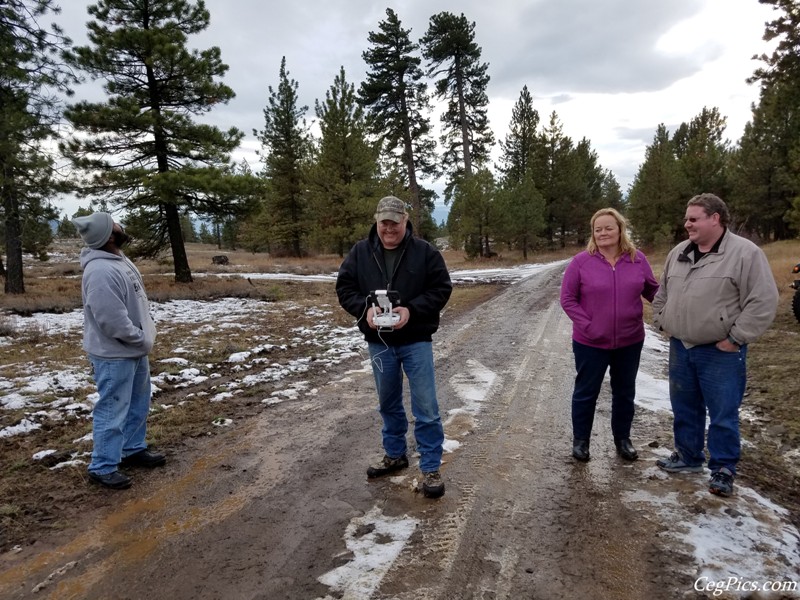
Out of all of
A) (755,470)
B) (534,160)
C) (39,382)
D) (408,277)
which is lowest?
(755,470)

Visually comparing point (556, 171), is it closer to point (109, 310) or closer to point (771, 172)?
point (771, 172)

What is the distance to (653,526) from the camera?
2844 mm

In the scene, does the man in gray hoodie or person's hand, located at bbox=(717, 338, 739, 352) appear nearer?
person's hand, located at bbox=(717, 338, 739, 352)

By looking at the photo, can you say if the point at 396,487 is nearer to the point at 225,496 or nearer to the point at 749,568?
the point at 225,496

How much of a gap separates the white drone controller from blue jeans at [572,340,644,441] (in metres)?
1.53

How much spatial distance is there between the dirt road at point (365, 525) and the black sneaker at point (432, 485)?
6 cm

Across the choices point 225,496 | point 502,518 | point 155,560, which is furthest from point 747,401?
point 155,560

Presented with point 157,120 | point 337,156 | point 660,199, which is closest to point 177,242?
point 157,120

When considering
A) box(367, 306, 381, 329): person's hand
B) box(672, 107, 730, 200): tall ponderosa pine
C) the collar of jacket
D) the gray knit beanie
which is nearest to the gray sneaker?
the collar of jacket

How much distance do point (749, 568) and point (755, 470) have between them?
1422 millimetres

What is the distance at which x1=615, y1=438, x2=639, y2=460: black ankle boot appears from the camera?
375 centimetres

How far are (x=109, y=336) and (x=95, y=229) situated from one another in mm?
830

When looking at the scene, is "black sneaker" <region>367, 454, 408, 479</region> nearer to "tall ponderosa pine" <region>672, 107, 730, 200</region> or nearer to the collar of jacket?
the collar of jacket

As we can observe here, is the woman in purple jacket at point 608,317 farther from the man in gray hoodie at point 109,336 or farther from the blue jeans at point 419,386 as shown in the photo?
the man in gray hoodie at point 109,336
